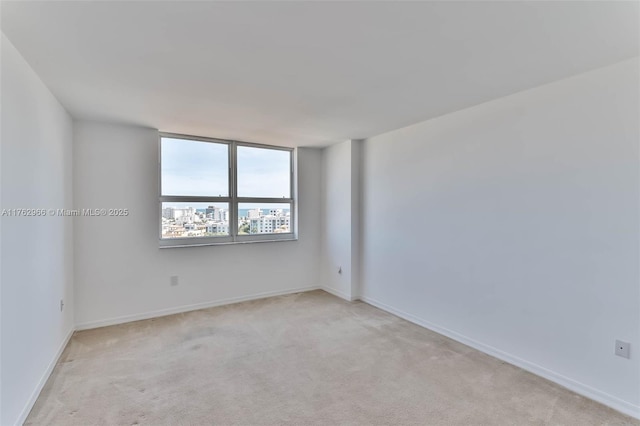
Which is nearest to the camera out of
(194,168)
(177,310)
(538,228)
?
(538,228)

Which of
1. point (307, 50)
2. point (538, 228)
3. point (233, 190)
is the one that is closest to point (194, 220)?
point (233, 190)

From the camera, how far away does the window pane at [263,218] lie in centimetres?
448

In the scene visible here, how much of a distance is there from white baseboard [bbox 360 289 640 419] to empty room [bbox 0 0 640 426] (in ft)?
0.04

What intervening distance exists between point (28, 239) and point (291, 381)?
81.5 inches

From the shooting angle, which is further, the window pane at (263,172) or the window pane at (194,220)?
the window pane at (263,172)

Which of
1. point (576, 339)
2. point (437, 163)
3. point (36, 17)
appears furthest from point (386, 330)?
point (36, 17)

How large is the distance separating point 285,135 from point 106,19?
2579 mm

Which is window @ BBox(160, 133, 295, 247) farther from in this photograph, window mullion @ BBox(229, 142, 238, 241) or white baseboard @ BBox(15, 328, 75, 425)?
white baseboard @ BBox(15, 328, 75, 425)

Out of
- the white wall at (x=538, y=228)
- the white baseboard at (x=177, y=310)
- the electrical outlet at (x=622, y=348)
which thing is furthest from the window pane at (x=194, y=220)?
the electrical outlet at (x=622, y=348)

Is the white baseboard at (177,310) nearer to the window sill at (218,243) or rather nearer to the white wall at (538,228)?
the window sill at (218,243)

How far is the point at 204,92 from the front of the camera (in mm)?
2545

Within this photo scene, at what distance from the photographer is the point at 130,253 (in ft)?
11.9

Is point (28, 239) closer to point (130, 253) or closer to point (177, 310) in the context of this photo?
point (130, 253)

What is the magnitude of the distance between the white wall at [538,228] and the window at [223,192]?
1.99 m
